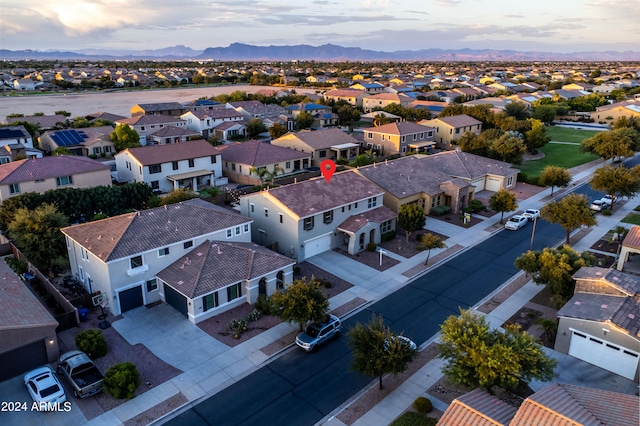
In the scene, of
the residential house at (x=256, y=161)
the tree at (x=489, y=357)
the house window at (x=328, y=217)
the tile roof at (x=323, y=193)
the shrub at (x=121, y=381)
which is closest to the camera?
the tree at (x=489, y=357)

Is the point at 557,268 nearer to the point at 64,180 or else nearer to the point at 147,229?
the point at 147,229

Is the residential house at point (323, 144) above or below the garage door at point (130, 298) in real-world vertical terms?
above

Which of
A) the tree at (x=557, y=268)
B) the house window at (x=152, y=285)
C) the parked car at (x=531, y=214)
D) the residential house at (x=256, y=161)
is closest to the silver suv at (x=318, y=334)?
the house window at (x=152, y=285)

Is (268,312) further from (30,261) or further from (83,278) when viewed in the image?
(30,261)

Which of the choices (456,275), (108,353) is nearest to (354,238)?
(456,275)

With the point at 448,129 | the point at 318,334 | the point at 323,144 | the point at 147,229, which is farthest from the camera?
the point at 448,129

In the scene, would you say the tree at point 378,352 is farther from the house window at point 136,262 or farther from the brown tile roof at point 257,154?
the brown tile roof at point 257,154

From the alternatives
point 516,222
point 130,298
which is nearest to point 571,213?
point 516,222
